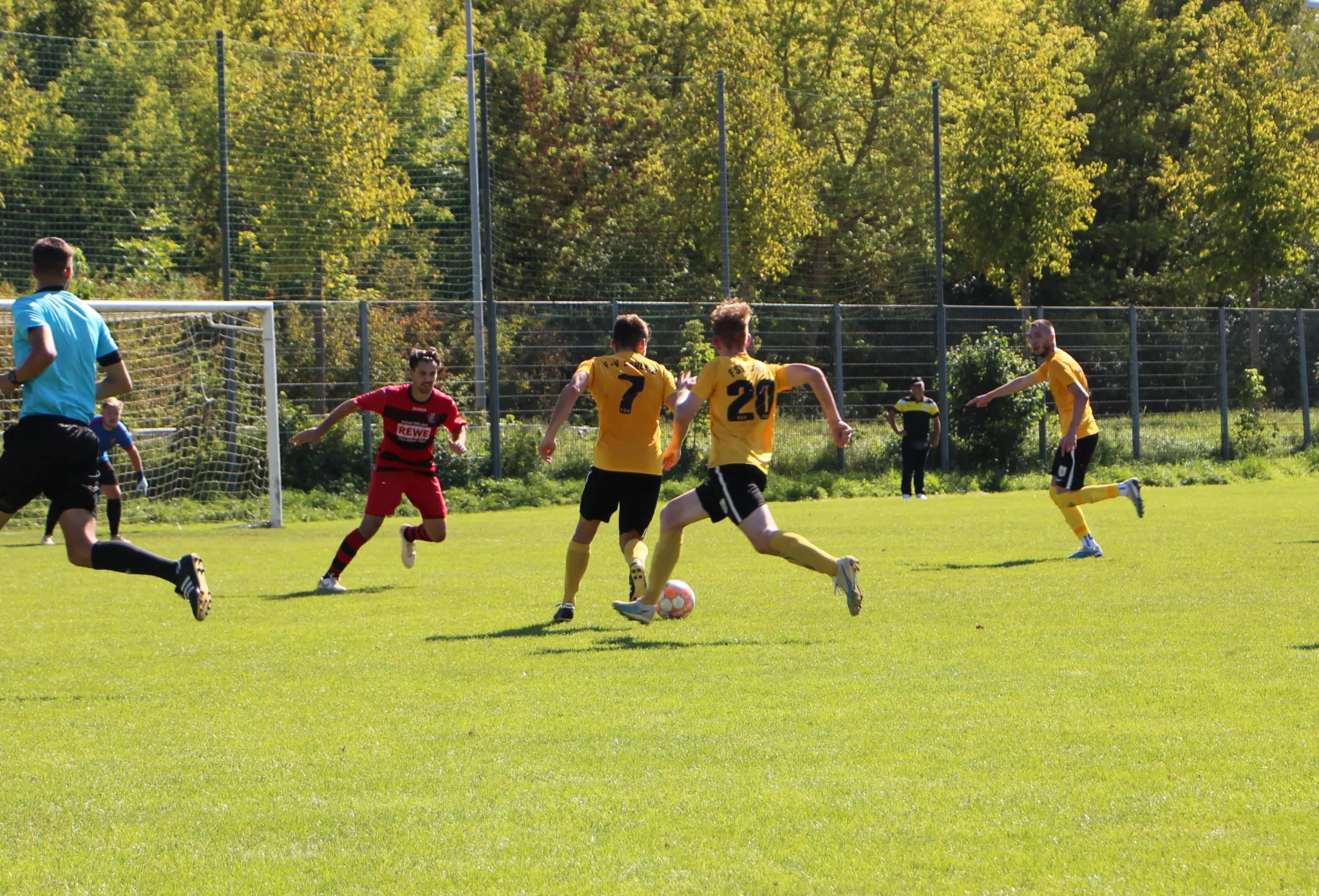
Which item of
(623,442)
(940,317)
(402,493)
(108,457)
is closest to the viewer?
(623,442)

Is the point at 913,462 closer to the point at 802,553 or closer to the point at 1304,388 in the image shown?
the point at 1304,388

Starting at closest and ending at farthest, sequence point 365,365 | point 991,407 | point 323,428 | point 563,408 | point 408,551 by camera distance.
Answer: point 563,408 → point 323,428 → point 408,551 → point 365,365 → point 991,407

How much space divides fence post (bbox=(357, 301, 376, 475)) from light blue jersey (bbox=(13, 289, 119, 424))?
14852 millimetres

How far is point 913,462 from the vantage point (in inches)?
938

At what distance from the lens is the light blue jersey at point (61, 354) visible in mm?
7242

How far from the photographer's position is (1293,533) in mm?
14984

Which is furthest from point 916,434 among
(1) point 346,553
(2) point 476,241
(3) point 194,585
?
(3) point 194,585

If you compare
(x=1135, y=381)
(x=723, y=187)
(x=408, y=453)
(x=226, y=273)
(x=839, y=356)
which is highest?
(x=723, y=187)

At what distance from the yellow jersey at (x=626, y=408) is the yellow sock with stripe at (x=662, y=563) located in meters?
0.75

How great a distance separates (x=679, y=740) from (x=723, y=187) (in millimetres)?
21422

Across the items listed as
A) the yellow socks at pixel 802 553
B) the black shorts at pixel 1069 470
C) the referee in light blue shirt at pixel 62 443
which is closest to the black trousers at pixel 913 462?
the black shorts at pixel 1069 470

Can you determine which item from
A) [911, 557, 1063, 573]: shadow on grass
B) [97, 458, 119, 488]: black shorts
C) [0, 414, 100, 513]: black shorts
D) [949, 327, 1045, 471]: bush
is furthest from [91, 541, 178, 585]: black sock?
[949, 327, 1045, 471]: bush

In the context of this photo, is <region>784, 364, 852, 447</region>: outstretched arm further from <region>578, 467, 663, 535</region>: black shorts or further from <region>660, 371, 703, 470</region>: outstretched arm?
<region>578, 467, 663, 535</region>: black shorts

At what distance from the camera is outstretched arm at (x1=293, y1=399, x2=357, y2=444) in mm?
10906
